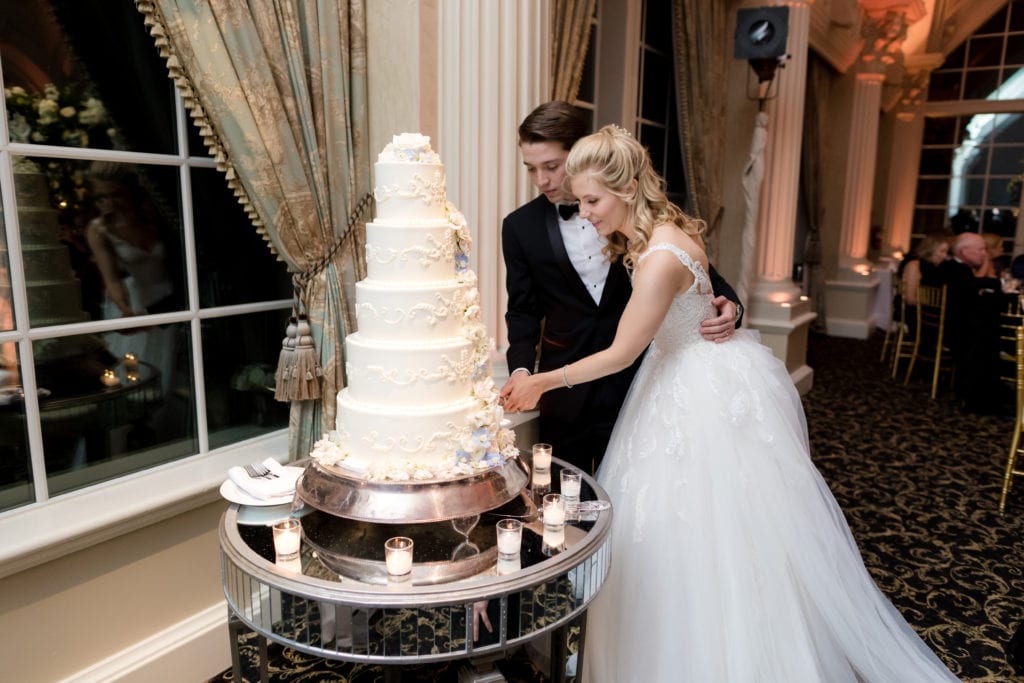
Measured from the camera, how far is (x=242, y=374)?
8.50ft

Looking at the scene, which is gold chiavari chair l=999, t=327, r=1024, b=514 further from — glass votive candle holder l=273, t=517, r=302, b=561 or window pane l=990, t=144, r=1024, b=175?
window pane l=990, t=144, r=1024, b=175

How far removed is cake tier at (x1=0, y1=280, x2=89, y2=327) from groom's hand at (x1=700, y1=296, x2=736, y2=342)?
1909 millimetres

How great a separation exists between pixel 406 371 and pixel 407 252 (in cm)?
27

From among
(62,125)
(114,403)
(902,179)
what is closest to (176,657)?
(114,403)

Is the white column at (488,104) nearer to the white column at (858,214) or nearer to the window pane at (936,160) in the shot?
the white column at (858,214)

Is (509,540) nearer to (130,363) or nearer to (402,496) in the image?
(402,496)

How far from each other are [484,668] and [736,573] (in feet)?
2.38

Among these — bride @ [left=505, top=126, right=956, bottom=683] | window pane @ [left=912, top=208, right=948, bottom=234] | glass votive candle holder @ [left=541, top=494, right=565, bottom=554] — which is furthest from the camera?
window pane @ [left=912, top=208, right=948, bottom=234]

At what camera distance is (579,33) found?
338cm

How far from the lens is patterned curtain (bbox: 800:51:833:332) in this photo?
8.66 meters

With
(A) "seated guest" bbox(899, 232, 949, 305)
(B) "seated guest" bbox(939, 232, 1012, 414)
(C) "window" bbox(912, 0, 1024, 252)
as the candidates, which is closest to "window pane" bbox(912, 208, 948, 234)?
(C) "window" bbox(912, 0, 1024, 252)

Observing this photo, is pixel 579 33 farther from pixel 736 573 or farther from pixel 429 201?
pixel 736 573

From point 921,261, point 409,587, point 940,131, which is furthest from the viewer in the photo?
point 940,131

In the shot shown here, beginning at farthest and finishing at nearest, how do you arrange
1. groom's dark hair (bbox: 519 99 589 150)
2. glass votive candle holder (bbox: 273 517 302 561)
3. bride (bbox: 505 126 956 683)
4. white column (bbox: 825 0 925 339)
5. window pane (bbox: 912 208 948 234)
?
1. window pane (bbox: 912 208 948 234)
2. white column (bbox: 825 0 925 339)
3. groom's dark hair (bbox: 519 99 589 150)
4. bride (bbox: 505 126 956 683)
5. glass votive candle holder (bbox: 273 517 302 561)
